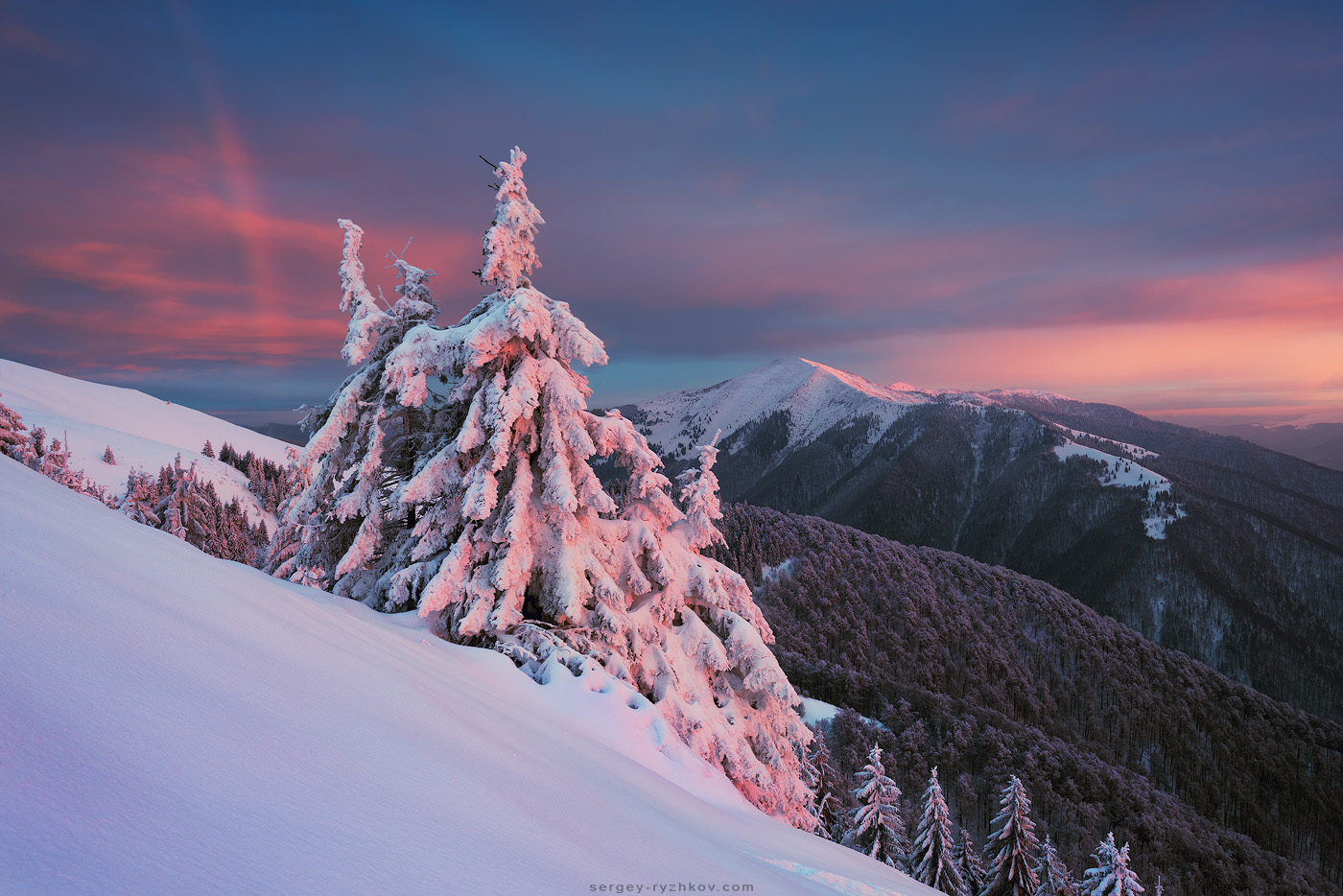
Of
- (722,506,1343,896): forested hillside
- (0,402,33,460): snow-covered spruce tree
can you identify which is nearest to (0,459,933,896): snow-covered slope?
(0,402,33,460): snow-covered spruce tree

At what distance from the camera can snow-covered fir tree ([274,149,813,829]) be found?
9.77m

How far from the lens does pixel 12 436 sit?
15586 millimetres

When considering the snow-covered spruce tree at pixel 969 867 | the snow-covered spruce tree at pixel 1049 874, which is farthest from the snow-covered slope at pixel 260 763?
the snow-covered spruce tree at pixel 1049 874

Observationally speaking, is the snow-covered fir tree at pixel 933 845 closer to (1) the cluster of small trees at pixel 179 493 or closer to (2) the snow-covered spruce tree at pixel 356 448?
(2) the snow-covered spruce tree at pixel 356 448

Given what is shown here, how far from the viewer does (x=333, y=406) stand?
1130 centimetres

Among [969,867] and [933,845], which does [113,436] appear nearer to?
[933,845]

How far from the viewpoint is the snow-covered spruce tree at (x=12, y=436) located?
15.0 meters

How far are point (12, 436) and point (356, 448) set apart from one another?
1186 centimetres

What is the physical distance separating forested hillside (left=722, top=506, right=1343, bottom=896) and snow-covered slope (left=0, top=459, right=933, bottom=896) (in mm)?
72534

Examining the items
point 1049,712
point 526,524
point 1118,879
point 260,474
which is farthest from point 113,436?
point 1049,712

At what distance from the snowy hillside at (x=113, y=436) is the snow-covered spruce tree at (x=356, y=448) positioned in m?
92.0

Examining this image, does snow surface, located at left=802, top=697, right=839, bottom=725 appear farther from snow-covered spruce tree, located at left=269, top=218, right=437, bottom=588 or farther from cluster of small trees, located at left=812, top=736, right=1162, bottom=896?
snow-covered spruce tree, located at left=269, top=218, right=437, bottom=588

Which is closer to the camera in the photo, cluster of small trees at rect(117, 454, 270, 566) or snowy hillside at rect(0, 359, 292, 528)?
cluster of small trees at rect(117, 454, 270, 566)

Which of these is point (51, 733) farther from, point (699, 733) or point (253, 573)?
point (699, 733)
